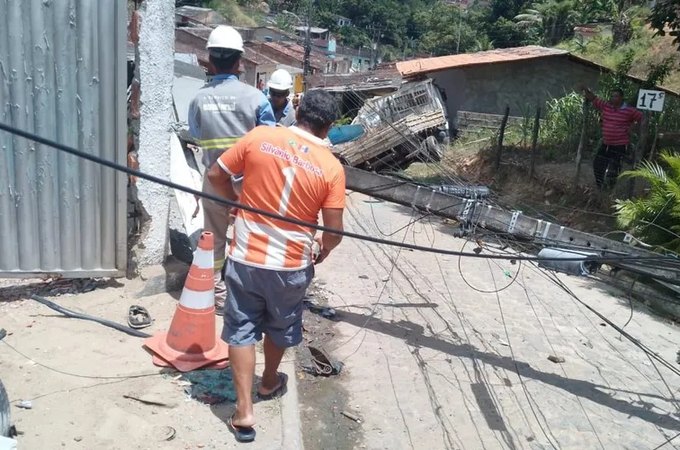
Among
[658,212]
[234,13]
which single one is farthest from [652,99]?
[234,13]

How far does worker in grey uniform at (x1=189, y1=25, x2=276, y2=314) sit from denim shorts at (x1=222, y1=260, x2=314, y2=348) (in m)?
1.38

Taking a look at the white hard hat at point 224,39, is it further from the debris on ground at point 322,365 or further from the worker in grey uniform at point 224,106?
the debris on ground at point 322,365

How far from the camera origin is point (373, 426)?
415cm

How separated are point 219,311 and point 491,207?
2.34 m

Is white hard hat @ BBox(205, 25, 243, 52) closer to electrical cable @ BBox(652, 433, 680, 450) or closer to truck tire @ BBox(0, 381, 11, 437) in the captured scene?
truck tire @ BBox(0, 381, 11, 437)

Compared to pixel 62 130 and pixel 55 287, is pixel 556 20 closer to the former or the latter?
pixel 62 130

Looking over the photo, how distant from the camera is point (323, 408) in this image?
431cm

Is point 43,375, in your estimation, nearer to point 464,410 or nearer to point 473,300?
point 464,410

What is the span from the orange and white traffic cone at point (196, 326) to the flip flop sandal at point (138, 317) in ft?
1.40

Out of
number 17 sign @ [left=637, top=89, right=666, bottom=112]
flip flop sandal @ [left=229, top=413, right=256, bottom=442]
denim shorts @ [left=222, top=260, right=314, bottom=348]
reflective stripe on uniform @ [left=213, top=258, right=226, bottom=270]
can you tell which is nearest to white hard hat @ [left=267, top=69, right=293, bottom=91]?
reflective stripe on uniform @ [left=213, top=258, right=226, bottom=270]

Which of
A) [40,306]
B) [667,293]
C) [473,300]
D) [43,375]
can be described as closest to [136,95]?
[40,306]

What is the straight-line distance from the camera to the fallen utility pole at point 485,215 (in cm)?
470

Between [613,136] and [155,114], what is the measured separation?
8.74 meters

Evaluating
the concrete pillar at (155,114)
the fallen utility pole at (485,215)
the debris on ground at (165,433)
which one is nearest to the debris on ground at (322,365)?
the debris on ground at (165,433)
